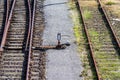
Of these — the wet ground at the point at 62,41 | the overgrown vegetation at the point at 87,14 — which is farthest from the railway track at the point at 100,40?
the wet ground at the point at 62,41

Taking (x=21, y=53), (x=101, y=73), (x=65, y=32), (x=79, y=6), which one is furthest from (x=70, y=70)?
(x=79, y=6)

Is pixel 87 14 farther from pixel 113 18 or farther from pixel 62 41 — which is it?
pixel 62 41

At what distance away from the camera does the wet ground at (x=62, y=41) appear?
1401 centimetres

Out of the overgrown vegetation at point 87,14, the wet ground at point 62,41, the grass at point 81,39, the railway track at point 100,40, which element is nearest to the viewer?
the wet ground at point 62,41

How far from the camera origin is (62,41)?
1677 cm

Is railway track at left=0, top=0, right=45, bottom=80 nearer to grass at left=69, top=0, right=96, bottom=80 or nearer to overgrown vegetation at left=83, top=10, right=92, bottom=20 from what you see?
grass at left=69, top=0, right=96, bottom=80

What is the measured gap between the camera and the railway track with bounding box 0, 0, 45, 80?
46.0ft

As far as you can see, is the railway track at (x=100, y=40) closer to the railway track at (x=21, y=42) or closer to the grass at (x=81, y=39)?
the grass at (x=81, y=39)

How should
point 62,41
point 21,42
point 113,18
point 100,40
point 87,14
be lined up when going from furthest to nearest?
point 87,14 → point 113,18 → point 100,40 → point 62,41 → point 21,42

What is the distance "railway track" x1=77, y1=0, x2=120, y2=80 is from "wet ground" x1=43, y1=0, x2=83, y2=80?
74cm

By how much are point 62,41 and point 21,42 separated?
1.94 metres

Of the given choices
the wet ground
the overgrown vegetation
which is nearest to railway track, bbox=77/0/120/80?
the overgrown vegetation

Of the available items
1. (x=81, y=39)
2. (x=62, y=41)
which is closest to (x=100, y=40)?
(x=81, y=39)

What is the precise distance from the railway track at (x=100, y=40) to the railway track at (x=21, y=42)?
2.32 metres
